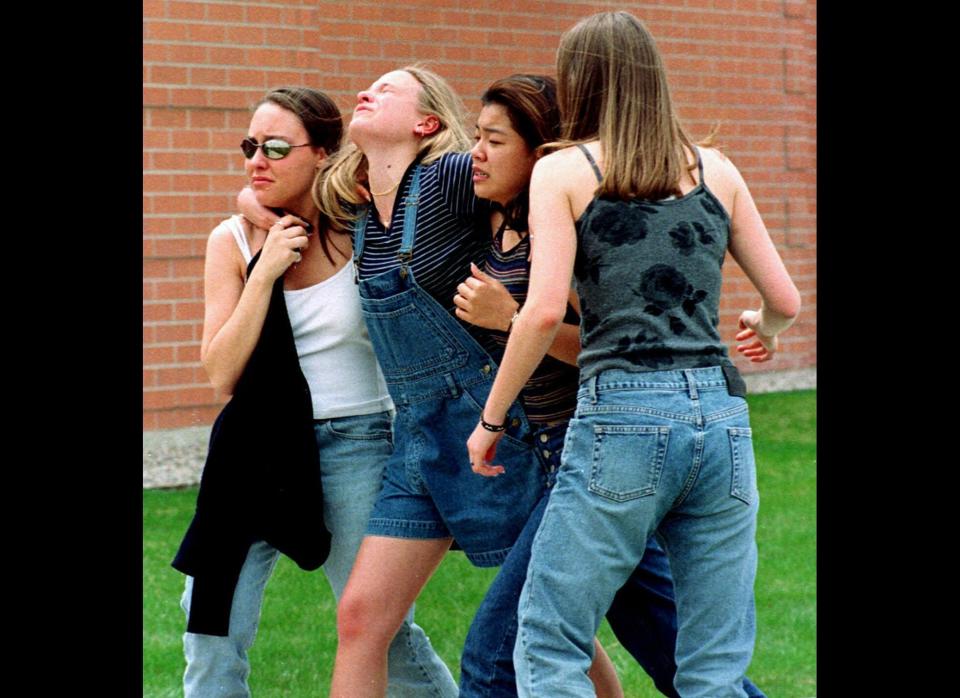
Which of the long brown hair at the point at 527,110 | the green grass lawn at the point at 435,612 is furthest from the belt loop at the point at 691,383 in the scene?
the green grass lawn at the point at 435,612

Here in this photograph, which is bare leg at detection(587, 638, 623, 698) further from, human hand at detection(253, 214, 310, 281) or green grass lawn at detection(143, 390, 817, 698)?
human hand at detection(253, 214, 310, 281)

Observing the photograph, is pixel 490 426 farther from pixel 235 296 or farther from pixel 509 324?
pixel 235 296

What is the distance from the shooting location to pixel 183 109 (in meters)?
6.94

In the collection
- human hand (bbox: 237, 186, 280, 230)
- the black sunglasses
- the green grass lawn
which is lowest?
the green grass lawn

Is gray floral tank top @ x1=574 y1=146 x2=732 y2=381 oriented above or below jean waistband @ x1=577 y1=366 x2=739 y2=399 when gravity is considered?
above

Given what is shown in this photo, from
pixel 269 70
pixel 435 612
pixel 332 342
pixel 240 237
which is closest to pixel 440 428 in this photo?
pixel 332 342

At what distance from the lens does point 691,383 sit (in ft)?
8.46

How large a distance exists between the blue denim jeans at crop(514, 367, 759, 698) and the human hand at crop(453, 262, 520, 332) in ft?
0.90

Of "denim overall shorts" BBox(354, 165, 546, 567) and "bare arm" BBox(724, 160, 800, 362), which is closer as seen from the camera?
"bare arm" BBox(724, 160, 800, 362)

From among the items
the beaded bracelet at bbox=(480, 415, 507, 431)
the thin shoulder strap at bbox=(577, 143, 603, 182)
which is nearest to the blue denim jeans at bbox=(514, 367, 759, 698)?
the beaded bracelet at bbox=(480, 415, 507, 431)

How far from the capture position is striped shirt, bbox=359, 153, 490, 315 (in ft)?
9.70

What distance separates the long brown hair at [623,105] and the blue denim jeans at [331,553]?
90cm

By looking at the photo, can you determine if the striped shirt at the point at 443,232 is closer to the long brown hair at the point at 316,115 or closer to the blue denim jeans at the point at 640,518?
the long brown hair at the point at 316,115

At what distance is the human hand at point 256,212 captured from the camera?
10.5ft
